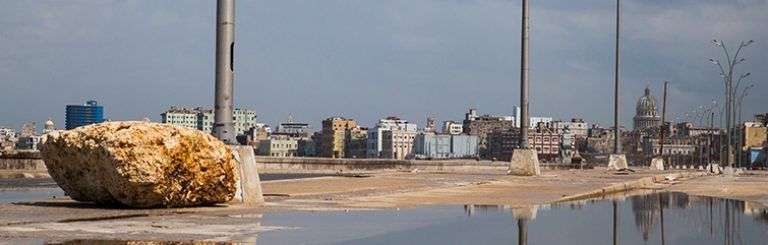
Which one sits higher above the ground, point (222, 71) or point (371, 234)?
point (222, 71)

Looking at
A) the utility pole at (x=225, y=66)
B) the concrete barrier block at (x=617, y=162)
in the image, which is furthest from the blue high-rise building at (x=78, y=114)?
the utility pole at (x=225, y=66)

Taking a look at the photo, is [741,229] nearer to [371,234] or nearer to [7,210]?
[371,234]

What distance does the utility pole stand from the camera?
1798 cm

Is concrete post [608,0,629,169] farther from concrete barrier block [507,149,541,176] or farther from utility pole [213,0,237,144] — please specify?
utility pole [213,0,237,144]

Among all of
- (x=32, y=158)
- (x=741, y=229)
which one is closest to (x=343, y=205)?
(x=741, y=229)

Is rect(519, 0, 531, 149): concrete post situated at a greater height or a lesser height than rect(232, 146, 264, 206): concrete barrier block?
greater

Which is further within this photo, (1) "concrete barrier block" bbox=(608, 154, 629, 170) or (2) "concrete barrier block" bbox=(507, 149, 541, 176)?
(1) "concrete barrier block" bbox=(608, 154, 629, 170)

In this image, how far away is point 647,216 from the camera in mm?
16766

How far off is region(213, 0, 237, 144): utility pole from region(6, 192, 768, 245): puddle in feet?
8.98

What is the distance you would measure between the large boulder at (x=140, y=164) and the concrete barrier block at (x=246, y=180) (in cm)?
47

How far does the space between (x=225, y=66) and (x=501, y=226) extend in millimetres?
6452

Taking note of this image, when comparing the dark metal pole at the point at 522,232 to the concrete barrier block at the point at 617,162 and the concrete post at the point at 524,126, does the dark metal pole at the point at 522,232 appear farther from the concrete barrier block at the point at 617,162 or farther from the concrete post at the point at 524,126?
the concrete barrier block at the point at 617,162

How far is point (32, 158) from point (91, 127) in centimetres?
3198

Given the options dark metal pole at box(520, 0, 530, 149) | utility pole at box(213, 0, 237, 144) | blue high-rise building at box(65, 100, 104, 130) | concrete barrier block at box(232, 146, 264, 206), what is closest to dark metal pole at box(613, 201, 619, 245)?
concrete barrier block at box(232, 146, 264, 206)
